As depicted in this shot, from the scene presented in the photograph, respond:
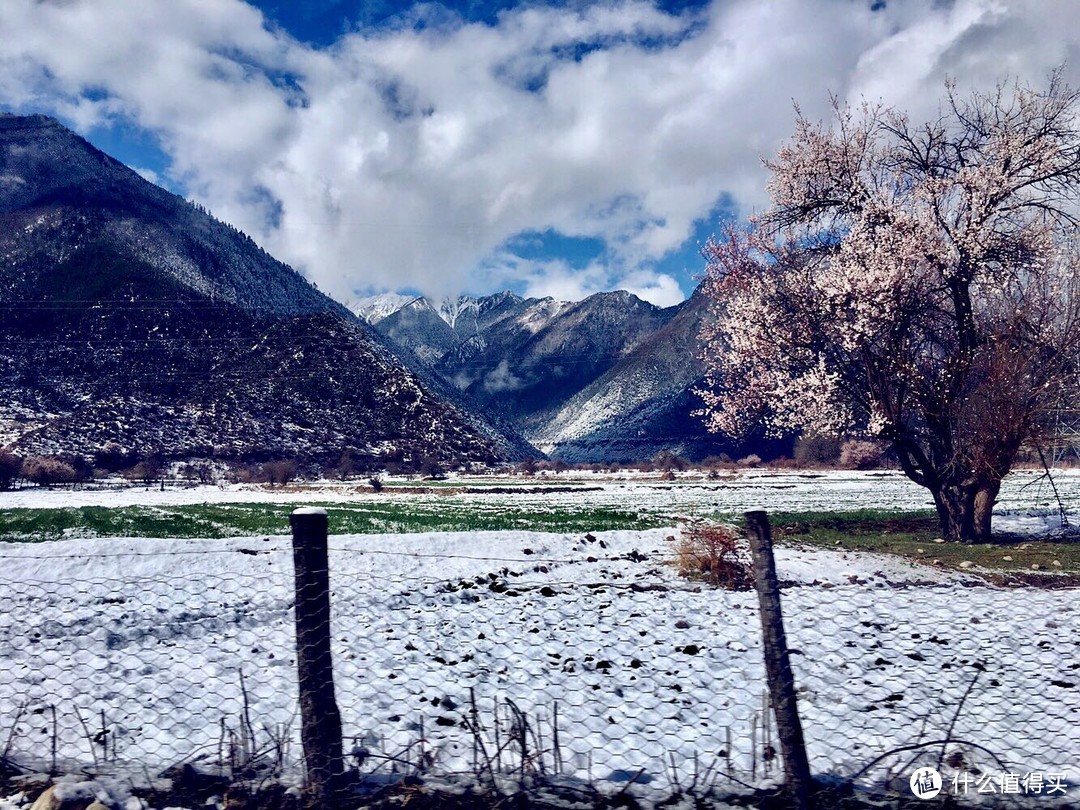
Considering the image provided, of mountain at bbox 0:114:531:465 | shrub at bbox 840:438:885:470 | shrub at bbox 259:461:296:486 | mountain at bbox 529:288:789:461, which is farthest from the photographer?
mountain at bbox 529:288:789:461

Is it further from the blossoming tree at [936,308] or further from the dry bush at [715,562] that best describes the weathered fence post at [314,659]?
the blossoming tree at [936,308]

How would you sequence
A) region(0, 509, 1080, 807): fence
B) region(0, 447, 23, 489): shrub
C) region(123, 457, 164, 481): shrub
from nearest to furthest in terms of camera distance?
region(0, 509, 1080, 807): fence, region(0, 447, 23, 489): shrub, region(123, 457, 164, 481): shrub

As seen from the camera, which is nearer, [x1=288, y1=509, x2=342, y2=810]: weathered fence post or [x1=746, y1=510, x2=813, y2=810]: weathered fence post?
[x1=746, y1=510, x2=813, y2=810]: weathered fence post

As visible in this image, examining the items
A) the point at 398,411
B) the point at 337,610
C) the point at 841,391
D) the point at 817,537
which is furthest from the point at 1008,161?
the point at 398,411

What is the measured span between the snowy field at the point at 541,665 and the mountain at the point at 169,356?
71484mm

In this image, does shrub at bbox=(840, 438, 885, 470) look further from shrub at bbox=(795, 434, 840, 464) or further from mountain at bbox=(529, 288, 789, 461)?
mountain at bbox=(529, 288, 789, 461)

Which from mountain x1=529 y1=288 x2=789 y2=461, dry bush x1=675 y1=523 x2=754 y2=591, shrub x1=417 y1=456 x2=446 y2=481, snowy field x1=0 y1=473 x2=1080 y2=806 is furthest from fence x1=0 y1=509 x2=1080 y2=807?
mountain x1=529 y1=288 x2=789 y2=461

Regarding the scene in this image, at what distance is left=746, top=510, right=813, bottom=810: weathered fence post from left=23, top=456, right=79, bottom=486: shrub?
60915 millimetres

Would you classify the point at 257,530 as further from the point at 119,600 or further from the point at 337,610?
the point at 337,610

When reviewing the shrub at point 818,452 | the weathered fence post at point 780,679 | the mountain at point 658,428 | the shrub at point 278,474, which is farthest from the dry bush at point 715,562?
the mountain at point 658,428

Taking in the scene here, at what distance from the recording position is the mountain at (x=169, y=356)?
8169cm

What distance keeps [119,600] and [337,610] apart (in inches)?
133

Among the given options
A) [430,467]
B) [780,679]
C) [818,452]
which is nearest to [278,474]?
[430,467]

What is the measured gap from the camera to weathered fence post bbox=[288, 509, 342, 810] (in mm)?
5043
